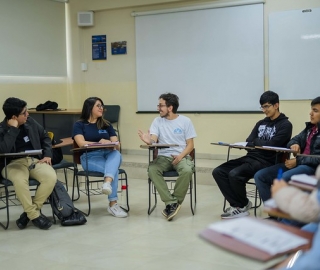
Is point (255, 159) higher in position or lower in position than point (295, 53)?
lower

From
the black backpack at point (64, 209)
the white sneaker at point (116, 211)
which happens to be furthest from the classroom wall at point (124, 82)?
the black backpack at point (64, 209)

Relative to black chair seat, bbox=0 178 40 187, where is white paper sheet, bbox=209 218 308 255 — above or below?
above

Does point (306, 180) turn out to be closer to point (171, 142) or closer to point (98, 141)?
point (171, 142)

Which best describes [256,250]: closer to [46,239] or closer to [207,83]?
[46,239]

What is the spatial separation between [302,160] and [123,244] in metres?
1.59

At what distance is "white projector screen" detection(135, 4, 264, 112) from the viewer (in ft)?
21.9

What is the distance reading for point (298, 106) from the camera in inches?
252

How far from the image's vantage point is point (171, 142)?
492cm

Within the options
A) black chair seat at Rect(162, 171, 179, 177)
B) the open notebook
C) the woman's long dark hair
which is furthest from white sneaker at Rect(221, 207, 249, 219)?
the open notebook

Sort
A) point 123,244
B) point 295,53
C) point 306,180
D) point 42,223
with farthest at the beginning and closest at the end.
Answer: point 295,53 < point 42,223 < point 123,244 < point 306,180

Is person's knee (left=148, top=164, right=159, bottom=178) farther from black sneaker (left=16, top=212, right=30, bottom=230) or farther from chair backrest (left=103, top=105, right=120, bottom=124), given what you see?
chair backrest (left=103, top=105, right=120, bottom=124)

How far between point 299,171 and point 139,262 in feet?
4.96

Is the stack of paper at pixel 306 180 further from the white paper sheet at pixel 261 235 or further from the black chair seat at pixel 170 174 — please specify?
the black chair seat at pixel 170 174

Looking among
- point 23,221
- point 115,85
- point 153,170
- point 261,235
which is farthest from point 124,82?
point 261,235
